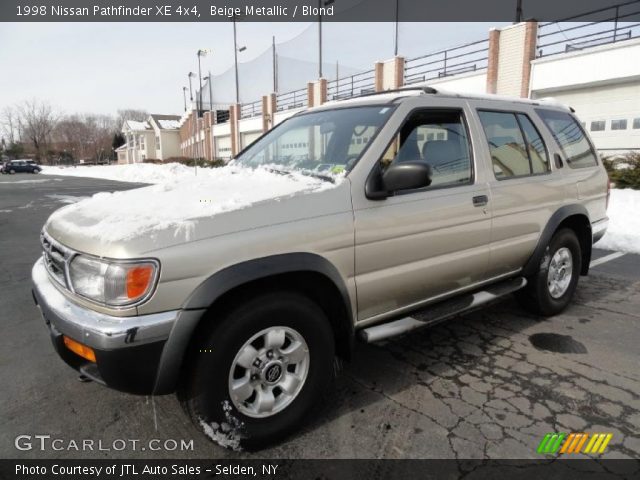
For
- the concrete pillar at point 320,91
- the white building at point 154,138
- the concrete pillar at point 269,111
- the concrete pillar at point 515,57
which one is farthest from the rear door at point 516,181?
the white building at point 154,138

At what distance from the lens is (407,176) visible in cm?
259

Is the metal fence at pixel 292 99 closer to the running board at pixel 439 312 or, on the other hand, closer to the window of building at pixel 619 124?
the window of building at pixel 619 124

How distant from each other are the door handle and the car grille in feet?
8.68

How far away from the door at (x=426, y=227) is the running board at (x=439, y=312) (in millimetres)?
84

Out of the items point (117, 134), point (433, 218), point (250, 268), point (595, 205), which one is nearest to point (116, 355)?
point (250, 268)

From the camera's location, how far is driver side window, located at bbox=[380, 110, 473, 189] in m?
3.03

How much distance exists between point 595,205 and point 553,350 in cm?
187

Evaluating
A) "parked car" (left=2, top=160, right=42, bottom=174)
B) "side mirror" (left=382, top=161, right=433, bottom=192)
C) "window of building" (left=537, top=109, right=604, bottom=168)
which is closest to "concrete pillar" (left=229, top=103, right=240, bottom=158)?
"parked car" (left=2, top=160, right=42, bottom=174)

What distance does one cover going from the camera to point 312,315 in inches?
97.0

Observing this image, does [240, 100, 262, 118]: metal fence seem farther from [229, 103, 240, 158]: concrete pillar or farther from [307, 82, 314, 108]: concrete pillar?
[307, 82, 314, 108]: concrete pillar

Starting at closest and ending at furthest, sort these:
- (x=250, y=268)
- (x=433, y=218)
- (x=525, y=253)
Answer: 1. (x=250, y=268)
2. (x=433, y=218)
3. (x=525, y=253)

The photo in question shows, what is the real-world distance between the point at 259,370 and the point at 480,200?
2.06m
